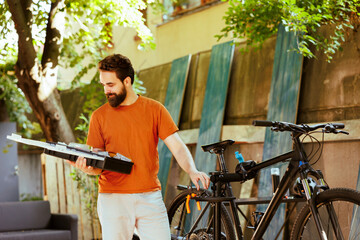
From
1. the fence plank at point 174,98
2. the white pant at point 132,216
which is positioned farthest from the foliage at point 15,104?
the white pant at point 132,216

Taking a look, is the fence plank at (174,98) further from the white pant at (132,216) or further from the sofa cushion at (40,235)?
the white pant at (132,216)

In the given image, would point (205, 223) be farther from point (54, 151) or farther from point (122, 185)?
point (54, 151)

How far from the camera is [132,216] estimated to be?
3090mm

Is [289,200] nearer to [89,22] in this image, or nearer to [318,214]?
[318,214]

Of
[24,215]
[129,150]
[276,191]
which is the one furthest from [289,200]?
[24,215]

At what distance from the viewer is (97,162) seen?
2.92 meters

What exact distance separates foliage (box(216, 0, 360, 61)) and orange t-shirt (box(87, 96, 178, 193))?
5.23 feet

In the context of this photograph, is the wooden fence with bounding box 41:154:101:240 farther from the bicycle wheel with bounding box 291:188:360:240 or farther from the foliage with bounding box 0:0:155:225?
the bicycle wheel with bounding box 291:188:360:240

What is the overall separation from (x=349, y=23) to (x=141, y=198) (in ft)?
8.00

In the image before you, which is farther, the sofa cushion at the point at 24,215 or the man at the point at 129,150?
the sofa cushion at the point at 24,215

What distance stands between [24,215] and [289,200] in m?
3.98

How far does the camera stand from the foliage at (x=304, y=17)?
4.35 metres

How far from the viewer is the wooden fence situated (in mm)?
7062

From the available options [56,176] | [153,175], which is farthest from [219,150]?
[56,176]
